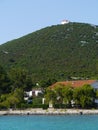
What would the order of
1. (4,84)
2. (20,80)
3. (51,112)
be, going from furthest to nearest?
(20,80)
(4,84)
(51,112)

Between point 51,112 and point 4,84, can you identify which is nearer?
point 51,112

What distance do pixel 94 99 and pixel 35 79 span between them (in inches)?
1442

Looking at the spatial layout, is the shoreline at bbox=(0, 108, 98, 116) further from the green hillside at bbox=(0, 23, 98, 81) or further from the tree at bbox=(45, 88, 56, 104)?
the green hillside at bbox=(0, 23, 98, 81)

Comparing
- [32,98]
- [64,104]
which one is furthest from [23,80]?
[64,104]

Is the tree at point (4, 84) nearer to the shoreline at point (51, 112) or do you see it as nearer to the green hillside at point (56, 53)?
the shoreline at point (51, 112)

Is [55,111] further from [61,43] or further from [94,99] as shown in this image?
[61,43]

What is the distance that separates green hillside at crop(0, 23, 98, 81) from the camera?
122 meters

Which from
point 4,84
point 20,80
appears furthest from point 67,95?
point 20,80

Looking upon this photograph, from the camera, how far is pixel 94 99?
8169cm

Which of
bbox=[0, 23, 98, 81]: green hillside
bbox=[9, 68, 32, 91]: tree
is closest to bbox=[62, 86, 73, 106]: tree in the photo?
bbox=[9, 68, 32, 91]: tree

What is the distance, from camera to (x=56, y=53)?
440ft

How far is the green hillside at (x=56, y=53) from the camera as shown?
400ft

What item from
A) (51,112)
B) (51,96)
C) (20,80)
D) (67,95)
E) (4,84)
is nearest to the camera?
(51,112)

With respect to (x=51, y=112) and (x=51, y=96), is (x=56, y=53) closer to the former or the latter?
(x=51, y=96)
